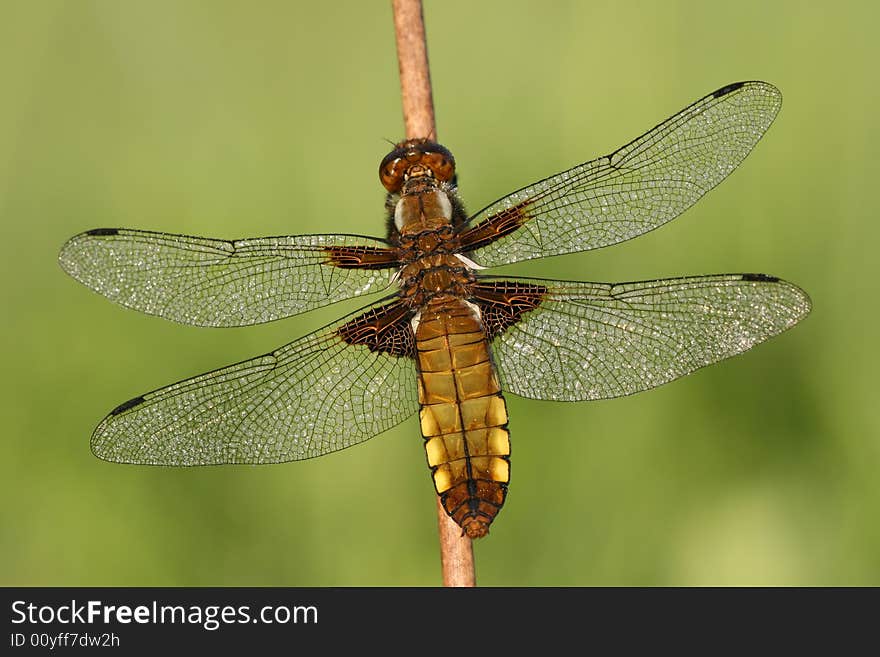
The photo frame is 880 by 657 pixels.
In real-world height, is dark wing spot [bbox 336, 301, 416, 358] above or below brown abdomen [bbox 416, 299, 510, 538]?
above

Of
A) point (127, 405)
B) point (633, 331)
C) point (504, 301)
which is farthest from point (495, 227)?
point (127, 405)

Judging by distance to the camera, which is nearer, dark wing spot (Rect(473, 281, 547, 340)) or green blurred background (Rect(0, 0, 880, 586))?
dark wing spot (Rect(473, 281, 547, 340))

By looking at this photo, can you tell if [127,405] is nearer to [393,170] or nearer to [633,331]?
[393,170]

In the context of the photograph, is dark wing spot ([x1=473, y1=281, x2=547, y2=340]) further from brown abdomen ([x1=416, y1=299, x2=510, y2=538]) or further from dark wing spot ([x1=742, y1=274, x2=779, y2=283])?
dark wing spot ([x1=742, y1=274, x2=779, y2=283])

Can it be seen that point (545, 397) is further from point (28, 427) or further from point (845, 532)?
point (28, 427)

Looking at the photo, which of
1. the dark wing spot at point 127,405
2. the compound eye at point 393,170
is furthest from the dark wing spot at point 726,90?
the dark wing spot at point 127,405

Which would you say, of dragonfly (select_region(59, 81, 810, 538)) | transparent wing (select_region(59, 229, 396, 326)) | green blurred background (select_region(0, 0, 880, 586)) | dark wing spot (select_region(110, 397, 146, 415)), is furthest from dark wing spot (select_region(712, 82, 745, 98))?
dark wing spot (select_region(110, 397, 146, 415))

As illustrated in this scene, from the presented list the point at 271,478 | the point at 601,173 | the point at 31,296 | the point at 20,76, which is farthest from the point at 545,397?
the point at 20,76
